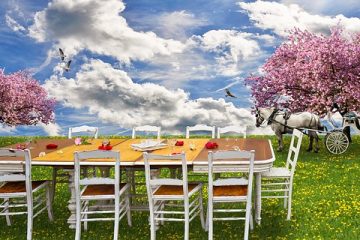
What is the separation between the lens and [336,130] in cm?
1959

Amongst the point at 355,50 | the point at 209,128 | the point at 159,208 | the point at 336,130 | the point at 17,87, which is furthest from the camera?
the point at 17,87

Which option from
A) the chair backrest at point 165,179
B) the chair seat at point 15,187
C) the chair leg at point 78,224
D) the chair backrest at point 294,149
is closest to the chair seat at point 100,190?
the chair leg at point 78,224

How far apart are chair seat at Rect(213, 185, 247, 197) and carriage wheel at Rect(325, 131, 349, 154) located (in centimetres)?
1193

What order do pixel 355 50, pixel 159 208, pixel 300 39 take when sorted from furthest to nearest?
pixel 300 39
pixel 355 50
pixel 159 208

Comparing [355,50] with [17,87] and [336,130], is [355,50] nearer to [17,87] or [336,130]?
[336,130]

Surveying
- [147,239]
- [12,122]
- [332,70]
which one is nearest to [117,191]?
[147,239]

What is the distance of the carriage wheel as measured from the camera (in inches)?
775

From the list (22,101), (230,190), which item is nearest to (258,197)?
(230,190)

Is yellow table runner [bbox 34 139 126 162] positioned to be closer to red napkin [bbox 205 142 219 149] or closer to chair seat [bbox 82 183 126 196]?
chair seat [bbox 82 183 126 196]

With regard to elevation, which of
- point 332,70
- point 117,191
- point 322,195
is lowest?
point 322,195

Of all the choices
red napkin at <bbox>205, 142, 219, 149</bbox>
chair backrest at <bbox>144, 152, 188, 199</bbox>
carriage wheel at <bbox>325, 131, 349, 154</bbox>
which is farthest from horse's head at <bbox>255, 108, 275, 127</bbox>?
chair backrest at <bbox>144, 152, 188, 199</bbox>

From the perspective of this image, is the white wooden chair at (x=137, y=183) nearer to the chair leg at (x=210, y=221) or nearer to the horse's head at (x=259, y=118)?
the chair leg at (x=210, y=221)

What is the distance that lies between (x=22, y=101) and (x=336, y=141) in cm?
1399

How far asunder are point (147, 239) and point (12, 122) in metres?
17.9
